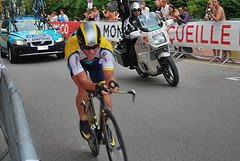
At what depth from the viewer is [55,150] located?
17.0ft

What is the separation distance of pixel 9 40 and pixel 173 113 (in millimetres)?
9113

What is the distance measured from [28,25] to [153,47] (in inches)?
291

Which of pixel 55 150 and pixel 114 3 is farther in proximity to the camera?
pixel 114 3

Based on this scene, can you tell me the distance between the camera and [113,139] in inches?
156

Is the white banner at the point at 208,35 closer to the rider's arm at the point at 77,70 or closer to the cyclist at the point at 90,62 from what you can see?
the cyclist at the point at 90,62

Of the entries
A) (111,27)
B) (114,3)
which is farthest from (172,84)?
(111,27)

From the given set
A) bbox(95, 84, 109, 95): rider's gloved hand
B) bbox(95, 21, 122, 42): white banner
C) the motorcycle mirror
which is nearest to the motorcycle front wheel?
the motorcycle mirror

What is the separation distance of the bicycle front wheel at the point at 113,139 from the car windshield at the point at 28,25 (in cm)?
1104

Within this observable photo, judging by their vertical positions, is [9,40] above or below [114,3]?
below

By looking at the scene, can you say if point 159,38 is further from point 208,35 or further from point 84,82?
point 84,82

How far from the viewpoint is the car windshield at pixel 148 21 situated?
9016 mm

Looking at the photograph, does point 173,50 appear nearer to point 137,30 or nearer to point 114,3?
point 114,3

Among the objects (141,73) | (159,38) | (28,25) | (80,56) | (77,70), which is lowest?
(141,73)

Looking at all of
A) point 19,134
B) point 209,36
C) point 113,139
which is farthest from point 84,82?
point 209,36
